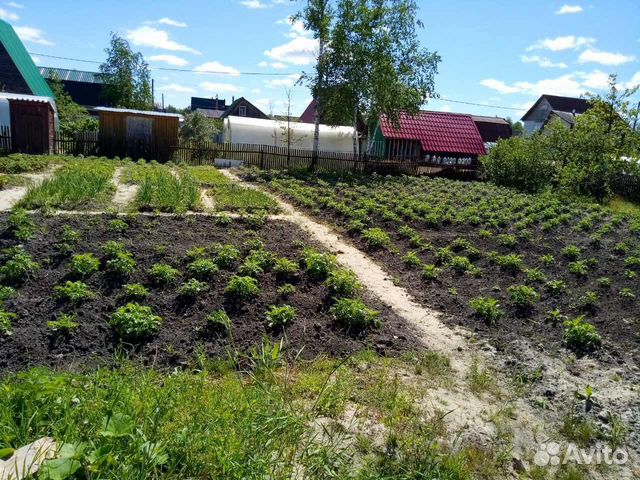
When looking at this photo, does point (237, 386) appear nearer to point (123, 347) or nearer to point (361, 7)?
point (123, 347)

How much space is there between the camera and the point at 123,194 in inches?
476

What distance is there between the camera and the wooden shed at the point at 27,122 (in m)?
19.6

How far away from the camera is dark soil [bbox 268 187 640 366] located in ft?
19.0

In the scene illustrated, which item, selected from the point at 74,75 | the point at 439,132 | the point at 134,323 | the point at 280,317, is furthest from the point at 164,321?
the point at 74,75

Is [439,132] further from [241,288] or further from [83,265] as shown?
[83,265]

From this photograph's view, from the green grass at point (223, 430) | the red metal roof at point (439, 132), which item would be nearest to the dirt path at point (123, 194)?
the green grass at point (223, 430)

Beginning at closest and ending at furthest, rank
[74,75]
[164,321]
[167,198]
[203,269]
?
[164,321] → [203,269] → [167,198] → [74,75]

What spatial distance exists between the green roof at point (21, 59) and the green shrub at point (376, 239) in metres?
25.8

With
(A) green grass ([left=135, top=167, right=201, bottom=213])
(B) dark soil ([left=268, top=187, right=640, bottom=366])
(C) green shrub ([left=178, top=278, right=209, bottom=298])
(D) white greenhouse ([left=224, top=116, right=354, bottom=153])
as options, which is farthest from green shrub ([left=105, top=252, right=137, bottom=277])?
(D) white greenhouse ([left=224, top=116, right=354, bottom=153])

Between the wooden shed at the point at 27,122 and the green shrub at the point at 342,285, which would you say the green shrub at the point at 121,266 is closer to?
the green shrub at the point at 342,285

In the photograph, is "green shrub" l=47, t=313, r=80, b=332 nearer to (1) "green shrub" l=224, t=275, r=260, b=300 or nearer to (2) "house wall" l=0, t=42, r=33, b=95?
(1) "green shrub" l=224, t=275, r=260, b=300

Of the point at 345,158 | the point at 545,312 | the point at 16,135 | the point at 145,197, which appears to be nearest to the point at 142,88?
the point at 16,135

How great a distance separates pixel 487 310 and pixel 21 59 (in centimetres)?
3171

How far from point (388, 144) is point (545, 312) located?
1053 inches
